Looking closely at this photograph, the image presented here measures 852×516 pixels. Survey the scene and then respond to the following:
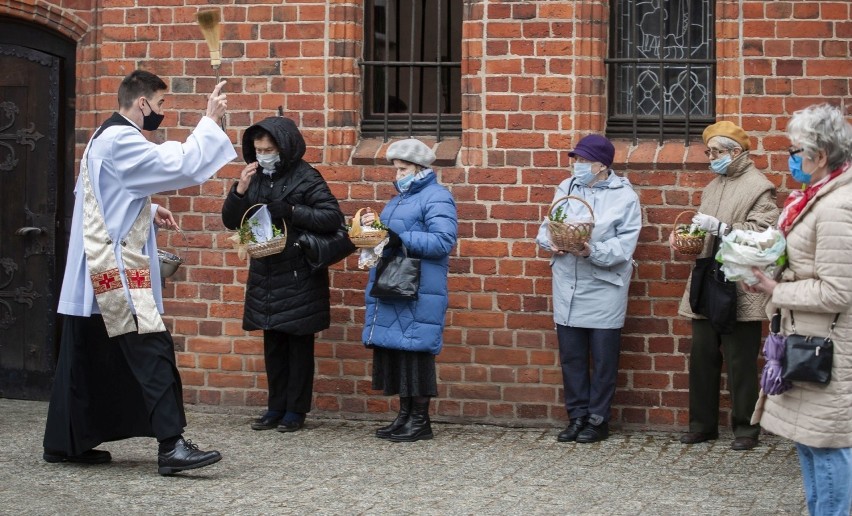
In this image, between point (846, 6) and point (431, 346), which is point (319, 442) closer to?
point (431, 346)

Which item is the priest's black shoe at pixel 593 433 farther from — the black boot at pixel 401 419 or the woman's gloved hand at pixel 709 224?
the woman's gloved hand at pixel 709 224

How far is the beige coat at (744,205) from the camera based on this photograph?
790cm

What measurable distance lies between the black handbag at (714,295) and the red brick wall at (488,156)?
528 mm

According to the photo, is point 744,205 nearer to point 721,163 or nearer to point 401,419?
point 721,163

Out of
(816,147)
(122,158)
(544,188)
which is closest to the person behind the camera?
(816,147)

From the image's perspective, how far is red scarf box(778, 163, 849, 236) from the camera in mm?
5391

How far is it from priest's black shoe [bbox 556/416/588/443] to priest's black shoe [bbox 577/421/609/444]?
28 millimetres

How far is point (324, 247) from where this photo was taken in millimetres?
8188

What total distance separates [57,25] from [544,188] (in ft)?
11.6

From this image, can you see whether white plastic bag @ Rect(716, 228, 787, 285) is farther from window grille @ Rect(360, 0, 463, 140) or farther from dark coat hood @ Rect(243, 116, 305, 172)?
window grille @ Rect(360, 0, 463, 140)

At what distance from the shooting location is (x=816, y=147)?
5371mm

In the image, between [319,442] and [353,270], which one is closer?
[319,442]

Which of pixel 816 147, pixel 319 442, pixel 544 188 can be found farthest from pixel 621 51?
pixel 816 147

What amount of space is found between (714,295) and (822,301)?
8.87 feet
